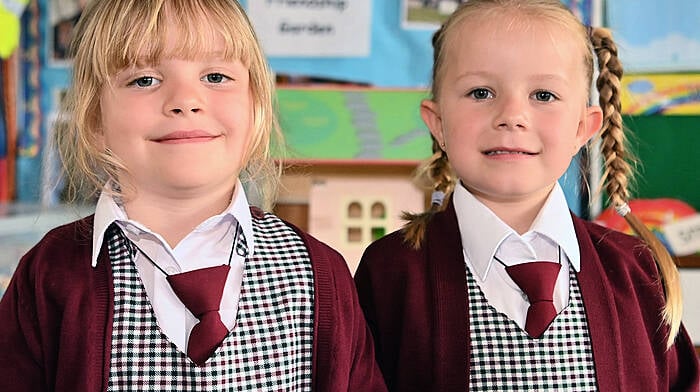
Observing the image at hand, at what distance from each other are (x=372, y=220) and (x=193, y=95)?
93 centimetres

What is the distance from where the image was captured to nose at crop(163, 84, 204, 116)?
88cm

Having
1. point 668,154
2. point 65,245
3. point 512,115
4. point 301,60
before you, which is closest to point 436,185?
point 512,115

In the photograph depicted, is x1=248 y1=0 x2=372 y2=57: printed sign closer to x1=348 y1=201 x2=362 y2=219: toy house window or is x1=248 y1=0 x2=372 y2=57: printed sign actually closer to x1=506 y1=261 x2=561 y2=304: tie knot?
x1=348 y1=201 x2=362 y2=219: toy house window

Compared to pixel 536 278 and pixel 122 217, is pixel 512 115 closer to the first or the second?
pixel 536 278

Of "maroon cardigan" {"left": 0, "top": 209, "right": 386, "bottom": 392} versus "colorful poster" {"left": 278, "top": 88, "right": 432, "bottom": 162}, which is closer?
"maroon cardigan" {"left": 0, "top": 209, "right": 386, "bottom": 392}

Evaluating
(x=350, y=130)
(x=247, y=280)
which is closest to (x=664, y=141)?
(x=350, y=130)

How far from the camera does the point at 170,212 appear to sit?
0.95 meters

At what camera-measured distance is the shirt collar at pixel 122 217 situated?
916 mm

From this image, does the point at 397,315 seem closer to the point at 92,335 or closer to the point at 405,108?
the point at 92,335

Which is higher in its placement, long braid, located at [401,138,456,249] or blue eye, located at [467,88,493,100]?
blue eye, located at [467,88,493,100]

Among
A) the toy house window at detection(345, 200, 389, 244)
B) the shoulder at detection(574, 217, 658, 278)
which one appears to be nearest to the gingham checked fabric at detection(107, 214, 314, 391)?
the shoulder at detection(574, 217, 658, 278)

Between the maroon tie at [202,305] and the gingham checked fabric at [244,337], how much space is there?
0.01 m

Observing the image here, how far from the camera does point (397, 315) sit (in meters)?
1.02

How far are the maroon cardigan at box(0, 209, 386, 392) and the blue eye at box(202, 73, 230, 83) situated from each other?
21 centimetres
